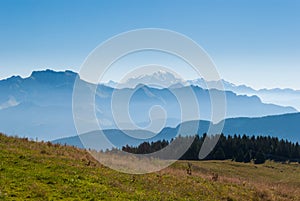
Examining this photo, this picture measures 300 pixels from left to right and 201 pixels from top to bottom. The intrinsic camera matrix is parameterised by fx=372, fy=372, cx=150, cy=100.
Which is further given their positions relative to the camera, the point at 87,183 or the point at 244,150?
the point at 244,150

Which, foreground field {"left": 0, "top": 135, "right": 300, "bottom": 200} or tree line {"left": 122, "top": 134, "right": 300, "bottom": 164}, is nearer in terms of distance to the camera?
foreground field {"left": 0, "top": 135, "right": 300, "bottom": 200}

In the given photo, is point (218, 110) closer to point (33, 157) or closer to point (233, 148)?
point (33, 157)

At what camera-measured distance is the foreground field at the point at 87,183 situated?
20.7 m

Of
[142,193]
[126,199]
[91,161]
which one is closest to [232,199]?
[142,193]

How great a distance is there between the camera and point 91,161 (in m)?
31.5

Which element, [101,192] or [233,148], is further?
[233,148]

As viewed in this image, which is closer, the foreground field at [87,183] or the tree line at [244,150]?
the foreground field at [87,183]

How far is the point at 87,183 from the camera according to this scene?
23.1m

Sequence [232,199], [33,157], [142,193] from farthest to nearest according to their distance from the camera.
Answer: [33,157] → [232,199] → [142,193]

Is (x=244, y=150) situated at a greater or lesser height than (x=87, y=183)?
greater

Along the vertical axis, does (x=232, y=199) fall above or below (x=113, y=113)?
below

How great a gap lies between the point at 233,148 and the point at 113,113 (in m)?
58.6

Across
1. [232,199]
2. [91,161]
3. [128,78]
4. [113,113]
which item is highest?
[128,78]

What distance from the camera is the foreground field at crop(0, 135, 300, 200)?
67.8ft
